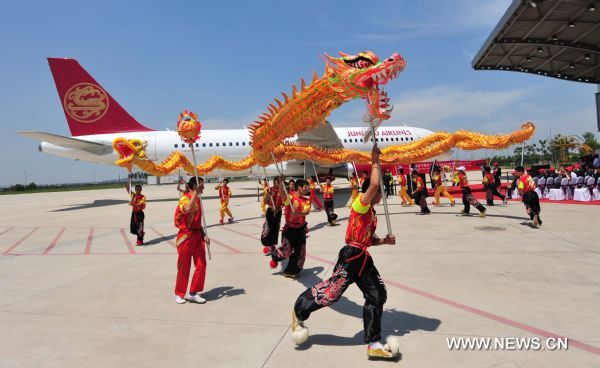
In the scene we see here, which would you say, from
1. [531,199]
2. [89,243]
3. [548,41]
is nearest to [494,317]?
[531,199]

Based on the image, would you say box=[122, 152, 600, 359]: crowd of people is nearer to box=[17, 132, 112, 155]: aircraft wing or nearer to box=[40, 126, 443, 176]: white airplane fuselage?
box=[17, 132, 112, 155]: aircraft wing

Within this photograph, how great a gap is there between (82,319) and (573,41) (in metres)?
24.9

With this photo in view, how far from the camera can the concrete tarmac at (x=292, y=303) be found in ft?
10.3

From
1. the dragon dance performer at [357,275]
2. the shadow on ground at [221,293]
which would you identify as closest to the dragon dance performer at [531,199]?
the dragon dance performer at [357,275]

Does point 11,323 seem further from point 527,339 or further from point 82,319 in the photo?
point 527,339

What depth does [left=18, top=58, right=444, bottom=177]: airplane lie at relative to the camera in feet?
64.0

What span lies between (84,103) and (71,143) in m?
3.40

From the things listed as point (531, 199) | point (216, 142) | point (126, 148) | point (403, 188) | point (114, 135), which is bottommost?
point (531, 199)

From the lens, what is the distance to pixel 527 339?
10.7ft

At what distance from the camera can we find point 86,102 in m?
20.5

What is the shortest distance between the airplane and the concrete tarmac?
11494 mm

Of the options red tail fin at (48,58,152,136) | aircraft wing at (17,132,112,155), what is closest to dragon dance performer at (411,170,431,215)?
aircraft wing at (17,132,112,155)

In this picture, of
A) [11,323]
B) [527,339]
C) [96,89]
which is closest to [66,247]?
[11,323]

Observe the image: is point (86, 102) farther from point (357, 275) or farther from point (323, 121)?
point (357, 275)
